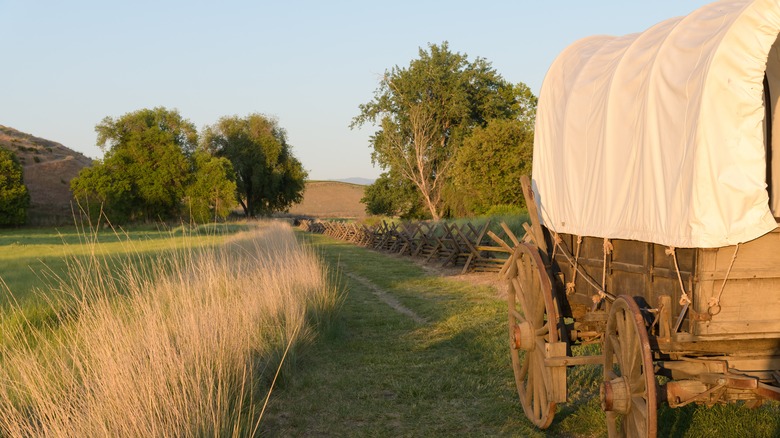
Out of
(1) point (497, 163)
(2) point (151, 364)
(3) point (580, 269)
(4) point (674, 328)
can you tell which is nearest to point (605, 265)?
(3) point (580, 269)

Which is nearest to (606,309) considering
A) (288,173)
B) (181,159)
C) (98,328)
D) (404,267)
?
(98,328)

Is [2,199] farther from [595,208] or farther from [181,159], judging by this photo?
[595,208]

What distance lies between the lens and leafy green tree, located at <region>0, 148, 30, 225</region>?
60375 mm

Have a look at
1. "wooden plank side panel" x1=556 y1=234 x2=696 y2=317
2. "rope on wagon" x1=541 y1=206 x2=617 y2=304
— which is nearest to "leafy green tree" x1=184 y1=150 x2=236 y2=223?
"rope on wagon" x1=541 y1=206 x2=617 y2=304

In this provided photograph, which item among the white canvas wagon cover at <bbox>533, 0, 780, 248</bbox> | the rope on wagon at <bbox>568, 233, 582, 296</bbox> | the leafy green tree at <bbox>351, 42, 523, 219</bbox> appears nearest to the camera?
the white canvas wagon cover at <bbox>533, 0, 780, 248</bbox>

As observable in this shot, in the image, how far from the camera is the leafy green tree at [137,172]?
58750mm

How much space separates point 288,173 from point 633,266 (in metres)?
72.7

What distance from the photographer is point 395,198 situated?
52750 mm

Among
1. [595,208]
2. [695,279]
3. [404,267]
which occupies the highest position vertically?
[595,208]

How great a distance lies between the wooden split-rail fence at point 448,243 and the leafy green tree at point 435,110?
321 inches

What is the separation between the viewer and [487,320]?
11.5m

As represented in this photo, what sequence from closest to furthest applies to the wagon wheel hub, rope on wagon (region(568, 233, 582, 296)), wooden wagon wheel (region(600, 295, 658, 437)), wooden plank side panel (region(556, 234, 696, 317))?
wooden wagon wheel (region(600, 295, 658, 437)) < wooden plank side panel (region(556, 234, 696, 317)) < rope on wagon (region(568, 233, 582, 296)) < the wagon wheel hub

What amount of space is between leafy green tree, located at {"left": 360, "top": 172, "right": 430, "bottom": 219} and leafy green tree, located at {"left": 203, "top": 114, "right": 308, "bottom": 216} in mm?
20108

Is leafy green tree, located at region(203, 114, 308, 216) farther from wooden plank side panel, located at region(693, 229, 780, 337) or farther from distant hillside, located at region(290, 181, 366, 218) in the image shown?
distant hillside, located at region(290, 181, 366, 218)
